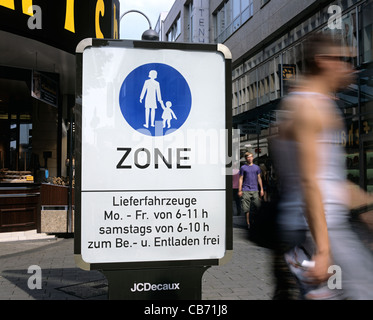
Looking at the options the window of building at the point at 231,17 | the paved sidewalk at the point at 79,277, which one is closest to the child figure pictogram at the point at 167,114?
the paved sidewalk at the point at 79,277

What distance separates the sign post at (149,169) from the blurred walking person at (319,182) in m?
0.58

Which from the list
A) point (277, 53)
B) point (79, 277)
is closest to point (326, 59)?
point (79, 277)

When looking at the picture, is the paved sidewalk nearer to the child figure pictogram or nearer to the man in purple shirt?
the man in purple shirt

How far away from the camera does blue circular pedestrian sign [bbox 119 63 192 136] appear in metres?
3.03

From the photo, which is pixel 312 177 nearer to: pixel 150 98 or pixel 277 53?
pixel 150 98

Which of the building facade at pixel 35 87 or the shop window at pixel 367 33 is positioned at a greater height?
the shop window at pixel 367 33

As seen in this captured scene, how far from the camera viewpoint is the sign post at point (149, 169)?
9.77ft

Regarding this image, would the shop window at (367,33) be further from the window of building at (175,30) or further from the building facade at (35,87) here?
the window of building at (175,30)

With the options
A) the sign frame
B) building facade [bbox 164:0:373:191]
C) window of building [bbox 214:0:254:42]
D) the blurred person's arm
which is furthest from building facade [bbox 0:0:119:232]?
window of building [bbox 214:0:254:42]

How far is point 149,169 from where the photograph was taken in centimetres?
302

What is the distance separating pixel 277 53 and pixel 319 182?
654 inches

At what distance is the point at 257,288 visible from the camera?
16.5ft

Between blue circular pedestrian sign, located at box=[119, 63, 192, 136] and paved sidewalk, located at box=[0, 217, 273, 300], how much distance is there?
235 cm

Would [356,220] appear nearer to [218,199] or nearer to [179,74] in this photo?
[218,199]
